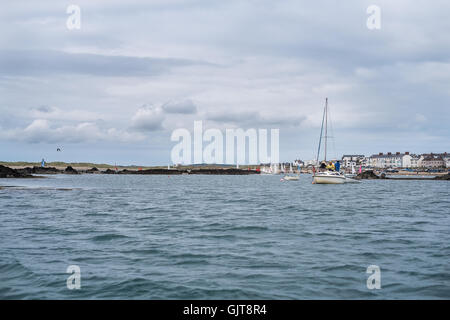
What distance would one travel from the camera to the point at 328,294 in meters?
12.1

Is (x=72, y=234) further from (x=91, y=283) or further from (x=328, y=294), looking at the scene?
(x=328, y=294)

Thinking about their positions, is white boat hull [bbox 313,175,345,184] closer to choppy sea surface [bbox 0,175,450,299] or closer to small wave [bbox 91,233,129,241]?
choppy sea surface [bbox 0,175,450,299]

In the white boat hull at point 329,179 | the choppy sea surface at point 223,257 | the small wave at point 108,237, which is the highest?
the white boat hull at point 329,179

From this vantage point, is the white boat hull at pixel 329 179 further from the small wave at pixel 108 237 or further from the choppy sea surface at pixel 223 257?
the small wave at pixel 108 237

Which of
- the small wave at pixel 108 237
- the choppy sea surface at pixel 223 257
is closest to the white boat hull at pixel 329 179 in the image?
the choppy sea surface at pixel 223 257

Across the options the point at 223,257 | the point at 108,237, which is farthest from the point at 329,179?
the point at 223,257

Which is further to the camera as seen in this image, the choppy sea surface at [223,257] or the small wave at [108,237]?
the small wave at [108,237]

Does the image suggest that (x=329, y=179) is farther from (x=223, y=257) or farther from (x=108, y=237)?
(x=223, y=257)

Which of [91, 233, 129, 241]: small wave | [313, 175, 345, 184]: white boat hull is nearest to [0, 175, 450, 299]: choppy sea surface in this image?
[91, 233, 129, 241]: small wave
